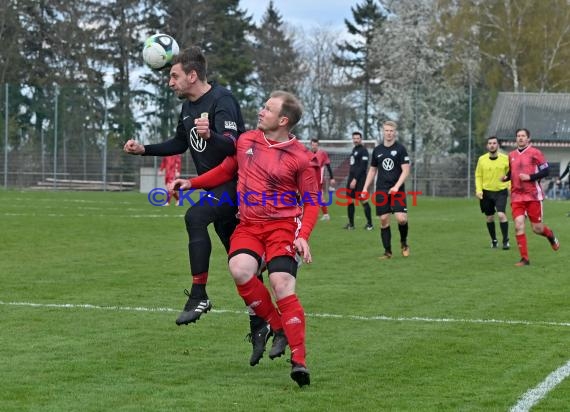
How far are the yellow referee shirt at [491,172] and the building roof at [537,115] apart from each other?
2937cm

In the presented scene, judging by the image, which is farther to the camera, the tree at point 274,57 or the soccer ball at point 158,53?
the tree at point 274,57

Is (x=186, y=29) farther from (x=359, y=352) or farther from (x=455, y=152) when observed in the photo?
(x=359, y=352)

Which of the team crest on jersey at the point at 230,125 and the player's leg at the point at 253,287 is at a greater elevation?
the team crest on jersey at the point at 230,125

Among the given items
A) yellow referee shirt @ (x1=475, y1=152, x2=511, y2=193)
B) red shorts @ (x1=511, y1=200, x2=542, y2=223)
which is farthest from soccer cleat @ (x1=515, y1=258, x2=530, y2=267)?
yellow referee shirt @ (x1=475, y1=152, x2=511, y2=193)

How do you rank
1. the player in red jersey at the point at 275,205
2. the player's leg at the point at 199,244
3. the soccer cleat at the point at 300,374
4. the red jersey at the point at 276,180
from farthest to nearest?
the player's leg at the point at 199,244 → the red jersey at the point at 276,180 → the player in red jersey at the point at 275,205 → the soccer cleat at the point at 300,374

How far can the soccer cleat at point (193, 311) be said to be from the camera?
24.1 ft

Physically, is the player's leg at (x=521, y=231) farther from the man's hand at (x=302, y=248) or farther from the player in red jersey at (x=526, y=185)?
the man's hand at (x=302, y=248)

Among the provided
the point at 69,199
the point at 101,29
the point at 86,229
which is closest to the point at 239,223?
A: the point at 86,229

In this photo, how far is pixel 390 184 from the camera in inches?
683

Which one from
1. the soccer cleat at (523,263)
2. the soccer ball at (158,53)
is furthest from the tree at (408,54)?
the soccer ball at (158,53)

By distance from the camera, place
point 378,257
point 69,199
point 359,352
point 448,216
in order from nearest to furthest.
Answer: point 359,352, point 378,257, point 448,216, point 69,199

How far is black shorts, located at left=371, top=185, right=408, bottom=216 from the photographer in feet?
55.3

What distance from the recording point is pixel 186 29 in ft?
209

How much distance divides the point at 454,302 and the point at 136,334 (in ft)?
12.2
